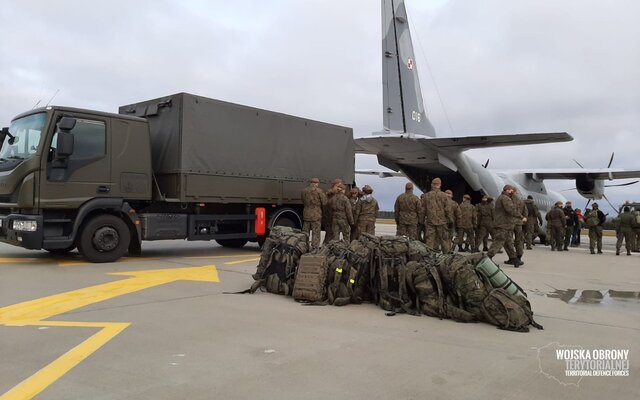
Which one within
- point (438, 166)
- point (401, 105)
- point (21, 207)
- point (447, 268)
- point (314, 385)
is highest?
point (401, 105)

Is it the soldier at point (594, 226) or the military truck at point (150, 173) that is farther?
the soldier at point (594, 226)

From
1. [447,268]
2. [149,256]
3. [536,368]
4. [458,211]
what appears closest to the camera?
[536,368]

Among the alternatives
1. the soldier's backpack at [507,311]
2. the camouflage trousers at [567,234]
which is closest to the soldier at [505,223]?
the soldier's backpack at [507,311]

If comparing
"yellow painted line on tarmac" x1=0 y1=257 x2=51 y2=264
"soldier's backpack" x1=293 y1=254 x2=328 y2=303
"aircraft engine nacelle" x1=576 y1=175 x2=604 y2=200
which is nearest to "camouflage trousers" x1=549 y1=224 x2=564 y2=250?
"aircraft engine nacelle" x1=576 y1=175 x2=604 y2=200

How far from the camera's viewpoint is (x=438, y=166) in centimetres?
1489

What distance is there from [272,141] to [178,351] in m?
7.67

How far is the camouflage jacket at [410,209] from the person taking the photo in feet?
34.3

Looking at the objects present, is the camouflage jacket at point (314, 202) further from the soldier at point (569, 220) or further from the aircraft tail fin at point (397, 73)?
the soldier at point (569, 220)

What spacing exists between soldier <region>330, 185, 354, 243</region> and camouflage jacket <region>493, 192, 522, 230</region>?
3.13 m

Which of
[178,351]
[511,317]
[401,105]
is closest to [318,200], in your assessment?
[401,105]

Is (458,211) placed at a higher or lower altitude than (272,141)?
lower

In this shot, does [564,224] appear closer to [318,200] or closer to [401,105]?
[401,105]

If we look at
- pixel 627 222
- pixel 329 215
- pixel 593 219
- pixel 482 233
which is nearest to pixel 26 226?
pixel 329 215

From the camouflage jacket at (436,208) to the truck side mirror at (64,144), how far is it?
7.09 m
